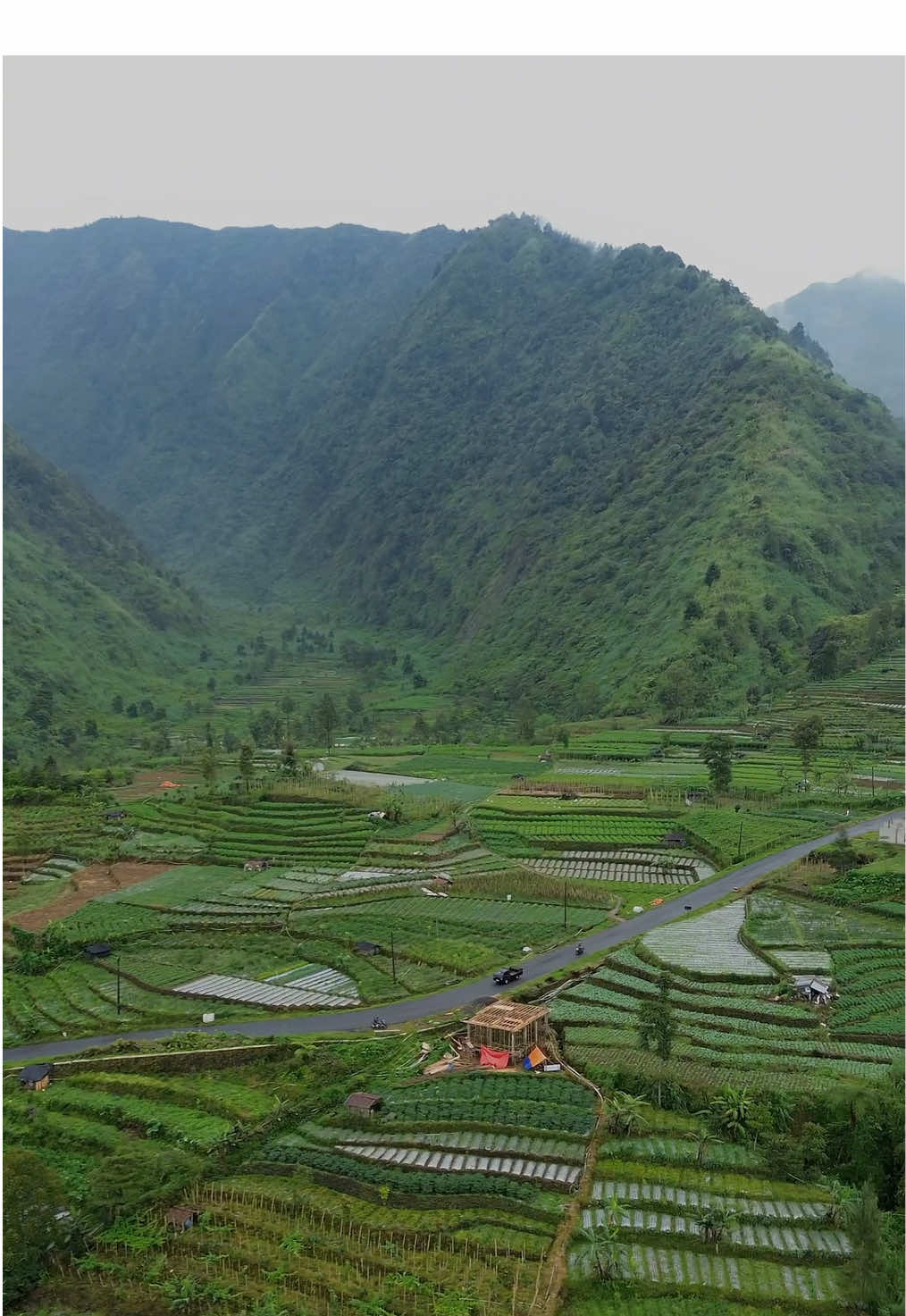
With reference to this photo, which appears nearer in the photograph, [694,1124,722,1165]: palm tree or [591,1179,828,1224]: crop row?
[591,1179,828,1224]: crop row

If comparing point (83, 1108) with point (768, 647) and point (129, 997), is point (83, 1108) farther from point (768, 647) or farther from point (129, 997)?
point (768, 647)

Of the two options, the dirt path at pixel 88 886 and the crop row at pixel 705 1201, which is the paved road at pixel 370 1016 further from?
the dirt path at pixel 88 886

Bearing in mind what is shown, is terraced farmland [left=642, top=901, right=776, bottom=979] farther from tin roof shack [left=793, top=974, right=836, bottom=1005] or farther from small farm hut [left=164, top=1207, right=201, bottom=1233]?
small farm hut [left=164, top=1207, right=201, bottom=1233]

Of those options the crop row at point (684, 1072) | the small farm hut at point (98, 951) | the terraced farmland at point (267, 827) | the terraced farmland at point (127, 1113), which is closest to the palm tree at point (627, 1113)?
the crop row at point (684, 1072)

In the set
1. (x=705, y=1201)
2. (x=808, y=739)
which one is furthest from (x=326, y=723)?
(x=705, y=1201)

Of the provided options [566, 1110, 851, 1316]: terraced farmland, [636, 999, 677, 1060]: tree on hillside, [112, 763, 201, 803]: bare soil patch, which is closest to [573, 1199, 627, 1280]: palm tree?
[566, 1110, 851, 1316]: terraced farmland

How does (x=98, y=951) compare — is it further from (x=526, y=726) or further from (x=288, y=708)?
(x=288, y=708)
